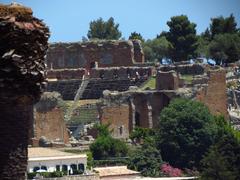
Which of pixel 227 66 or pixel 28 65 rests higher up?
pixel 227 66

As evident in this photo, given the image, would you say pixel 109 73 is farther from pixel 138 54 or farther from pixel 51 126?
pixel 51 126

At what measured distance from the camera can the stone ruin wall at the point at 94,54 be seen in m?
Answer: 70.9

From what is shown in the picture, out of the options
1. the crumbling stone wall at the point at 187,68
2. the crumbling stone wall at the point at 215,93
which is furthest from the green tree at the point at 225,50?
the crumbling stone wall at the point at 215,93

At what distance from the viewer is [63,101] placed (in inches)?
2430

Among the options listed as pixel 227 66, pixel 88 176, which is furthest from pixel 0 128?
pixel 227 66

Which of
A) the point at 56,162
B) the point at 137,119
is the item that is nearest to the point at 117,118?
the point at 137,119

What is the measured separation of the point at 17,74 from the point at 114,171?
40.2 m

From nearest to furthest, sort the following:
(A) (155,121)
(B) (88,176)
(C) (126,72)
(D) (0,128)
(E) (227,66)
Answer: (D) (0,128)
(B) (88,176)
(A) (155,121)
(C) (126,72)
(E) (227,66)

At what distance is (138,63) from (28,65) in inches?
2301

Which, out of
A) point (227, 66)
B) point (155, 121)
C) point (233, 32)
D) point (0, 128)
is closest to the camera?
point (0, 128)

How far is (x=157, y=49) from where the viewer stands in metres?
81.6

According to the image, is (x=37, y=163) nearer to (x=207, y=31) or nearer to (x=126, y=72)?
(x=126, y=72)

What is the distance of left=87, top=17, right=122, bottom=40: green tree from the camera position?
92.0m

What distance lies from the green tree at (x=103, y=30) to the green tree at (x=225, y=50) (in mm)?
17866
